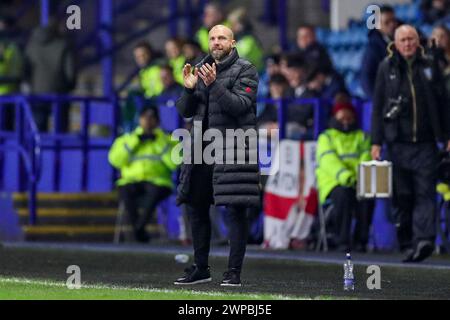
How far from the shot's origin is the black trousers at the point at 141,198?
23609 millimetres

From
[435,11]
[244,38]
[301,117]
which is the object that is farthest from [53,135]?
[435,11]

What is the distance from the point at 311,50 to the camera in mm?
24625

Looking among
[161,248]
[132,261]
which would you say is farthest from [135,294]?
[161,248]

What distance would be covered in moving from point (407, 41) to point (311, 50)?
5364 mm

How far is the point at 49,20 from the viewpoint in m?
26.7

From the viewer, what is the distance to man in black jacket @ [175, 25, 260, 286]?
15.8 metres

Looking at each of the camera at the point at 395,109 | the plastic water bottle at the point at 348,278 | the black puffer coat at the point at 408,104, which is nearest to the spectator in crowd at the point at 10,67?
the black puffer coat at the point at 408,104

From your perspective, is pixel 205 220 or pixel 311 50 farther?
pixel 311 50

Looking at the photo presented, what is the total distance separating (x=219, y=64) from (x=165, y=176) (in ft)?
26.2

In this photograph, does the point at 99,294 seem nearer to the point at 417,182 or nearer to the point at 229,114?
the point at 229,114

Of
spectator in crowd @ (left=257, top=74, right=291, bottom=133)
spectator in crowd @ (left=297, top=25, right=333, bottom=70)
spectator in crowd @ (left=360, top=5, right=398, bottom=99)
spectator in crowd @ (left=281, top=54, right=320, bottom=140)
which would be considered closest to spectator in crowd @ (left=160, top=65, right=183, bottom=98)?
spectator in crowd @ (left=257, top=74, right=291, bottom=133)

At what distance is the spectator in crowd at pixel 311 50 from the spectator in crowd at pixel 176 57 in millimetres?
1535
